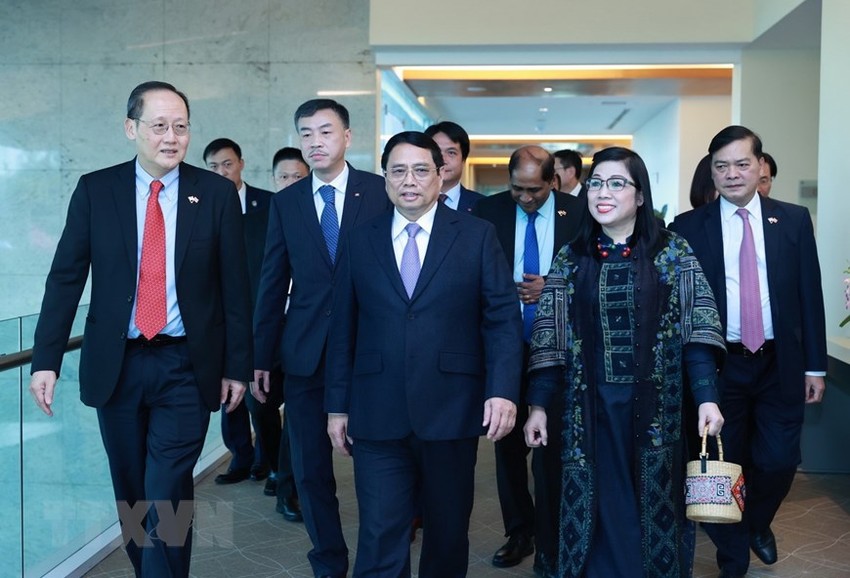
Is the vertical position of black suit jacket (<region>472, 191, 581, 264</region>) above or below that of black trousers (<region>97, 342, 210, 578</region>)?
above

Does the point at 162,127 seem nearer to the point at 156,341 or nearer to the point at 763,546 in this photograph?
the point at 156,341

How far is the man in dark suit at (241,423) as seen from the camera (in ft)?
21.4

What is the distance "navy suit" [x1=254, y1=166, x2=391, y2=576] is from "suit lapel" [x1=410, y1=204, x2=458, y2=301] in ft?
2.84

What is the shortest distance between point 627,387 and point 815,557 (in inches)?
92.0

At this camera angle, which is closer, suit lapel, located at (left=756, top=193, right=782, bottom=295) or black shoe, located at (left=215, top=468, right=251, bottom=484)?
suit lapel, located at (left=756, top=193, right=782, bottom=295)

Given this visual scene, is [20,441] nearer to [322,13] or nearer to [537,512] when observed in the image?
[537,512]

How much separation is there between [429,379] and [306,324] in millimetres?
1087

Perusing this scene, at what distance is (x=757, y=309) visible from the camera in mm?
4461

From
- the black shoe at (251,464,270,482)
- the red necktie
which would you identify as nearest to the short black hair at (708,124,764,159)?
the red necktie

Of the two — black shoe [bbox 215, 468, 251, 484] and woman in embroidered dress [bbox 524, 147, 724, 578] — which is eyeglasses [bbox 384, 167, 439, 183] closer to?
woman in embroidered dress [bbox 524, 147, 724, 578]

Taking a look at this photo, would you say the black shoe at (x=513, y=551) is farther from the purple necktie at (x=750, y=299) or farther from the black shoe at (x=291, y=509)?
the purple necktie at (x=750, y=299)

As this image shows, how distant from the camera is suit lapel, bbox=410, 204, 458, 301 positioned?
3.47 metres

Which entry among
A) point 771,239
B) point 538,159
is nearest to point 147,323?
point 538,159

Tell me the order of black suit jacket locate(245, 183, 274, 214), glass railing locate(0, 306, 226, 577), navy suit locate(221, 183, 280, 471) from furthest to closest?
black suit jacket locate(245, 183, 274, 214), navy suit locate(221, 183, 280, 471), glass railing locate(0, 306, 226, 577)
